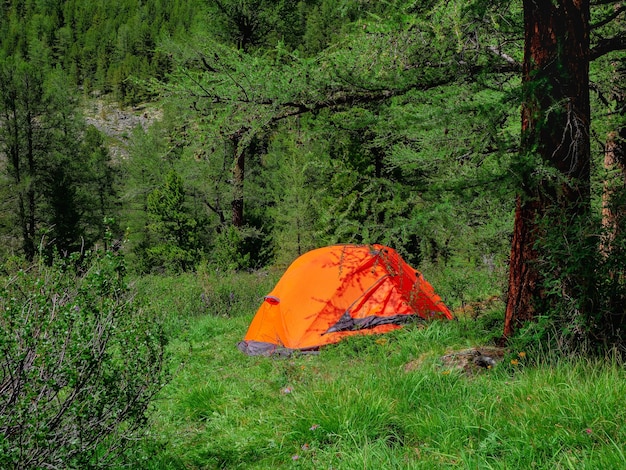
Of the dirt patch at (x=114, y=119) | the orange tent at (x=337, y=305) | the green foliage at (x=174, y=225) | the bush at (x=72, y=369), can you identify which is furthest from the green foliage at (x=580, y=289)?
the dirt patch at (x=114, y=119)

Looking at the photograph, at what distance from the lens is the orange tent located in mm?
6602

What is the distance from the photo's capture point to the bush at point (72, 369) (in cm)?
205

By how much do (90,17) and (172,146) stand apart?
Answer: 465 ft

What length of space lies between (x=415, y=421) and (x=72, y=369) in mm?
2003

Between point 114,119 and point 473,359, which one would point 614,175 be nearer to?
point 473,359

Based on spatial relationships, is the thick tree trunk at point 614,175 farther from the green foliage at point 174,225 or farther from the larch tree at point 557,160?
the green foliage at point 174,225

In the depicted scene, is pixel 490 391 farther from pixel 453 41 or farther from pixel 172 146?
pixel 172 146

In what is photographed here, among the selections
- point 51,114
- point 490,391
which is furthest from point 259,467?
point 51,114

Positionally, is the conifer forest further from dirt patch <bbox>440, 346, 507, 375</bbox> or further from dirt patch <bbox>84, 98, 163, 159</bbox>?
dirt patch <bbox>84, 98, 163, 159</bbox>

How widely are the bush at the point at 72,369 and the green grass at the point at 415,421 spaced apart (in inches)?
11.2

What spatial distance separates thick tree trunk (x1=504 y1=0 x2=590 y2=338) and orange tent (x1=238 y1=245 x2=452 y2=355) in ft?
9.18

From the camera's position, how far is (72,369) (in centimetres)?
213

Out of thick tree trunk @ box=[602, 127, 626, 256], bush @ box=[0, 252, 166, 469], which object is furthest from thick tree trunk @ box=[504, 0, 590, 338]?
bush @ box=[0, 252, 166, 469]

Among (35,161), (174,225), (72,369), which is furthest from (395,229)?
(35,161)
